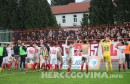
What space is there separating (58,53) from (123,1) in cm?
2837

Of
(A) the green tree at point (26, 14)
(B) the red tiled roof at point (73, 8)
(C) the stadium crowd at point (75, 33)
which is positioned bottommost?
(C) the stadium crowd at point (75, 33)

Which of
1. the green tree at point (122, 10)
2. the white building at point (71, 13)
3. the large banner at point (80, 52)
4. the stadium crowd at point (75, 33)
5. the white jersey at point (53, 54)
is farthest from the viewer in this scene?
the white building at point (71, 13)

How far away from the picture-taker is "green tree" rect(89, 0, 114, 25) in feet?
169

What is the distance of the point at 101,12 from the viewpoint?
5219 cm

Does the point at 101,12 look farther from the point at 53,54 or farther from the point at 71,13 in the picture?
the point at 71,13

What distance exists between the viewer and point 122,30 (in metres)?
31.6

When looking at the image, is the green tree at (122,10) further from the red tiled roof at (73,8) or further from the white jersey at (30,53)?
the red tiled roof at (73,8)

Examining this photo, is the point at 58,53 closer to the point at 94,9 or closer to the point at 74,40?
the point at 74,40

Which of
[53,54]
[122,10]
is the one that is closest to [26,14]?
[122,10]

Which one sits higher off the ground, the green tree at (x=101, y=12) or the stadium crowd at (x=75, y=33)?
the green tree at (x=101, y=12)

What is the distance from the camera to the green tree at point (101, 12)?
5150 cm

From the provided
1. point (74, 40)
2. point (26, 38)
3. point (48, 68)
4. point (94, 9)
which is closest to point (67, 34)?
point (74, 40)

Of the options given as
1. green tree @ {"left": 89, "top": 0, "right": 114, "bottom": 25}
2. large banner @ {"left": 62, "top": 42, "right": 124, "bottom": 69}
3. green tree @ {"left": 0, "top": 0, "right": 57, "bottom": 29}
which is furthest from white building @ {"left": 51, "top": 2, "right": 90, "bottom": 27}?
large banner @ {"left": 62, "top": 42, "right": 124, "bottom": 69}

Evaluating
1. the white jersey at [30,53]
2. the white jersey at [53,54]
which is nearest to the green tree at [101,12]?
the white jersey at [53,54]
